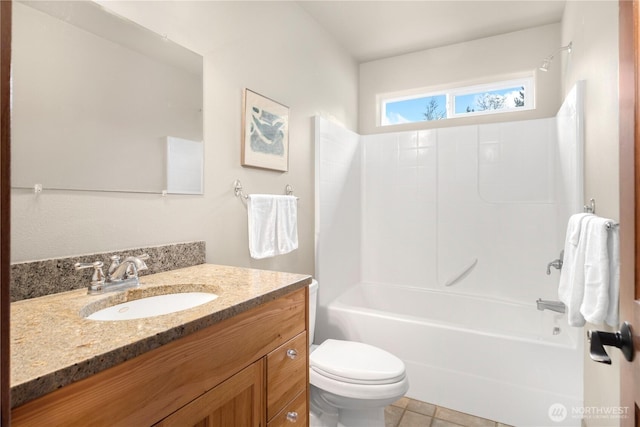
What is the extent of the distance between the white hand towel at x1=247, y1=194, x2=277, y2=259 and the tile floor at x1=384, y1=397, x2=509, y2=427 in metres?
1.24

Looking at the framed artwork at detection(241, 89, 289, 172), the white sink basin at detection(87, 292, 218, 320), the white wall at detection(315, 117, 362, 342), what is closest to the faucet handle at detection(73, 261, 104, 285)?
the white sink basin at detection(87, 292, 218, 320)

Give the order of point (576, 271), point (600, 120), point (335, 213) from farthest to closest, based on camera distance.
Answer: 1. point (335, 213)
2. point (600, 120)
3. point (576, 271)

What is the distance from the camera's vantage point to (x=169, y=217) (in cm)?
133

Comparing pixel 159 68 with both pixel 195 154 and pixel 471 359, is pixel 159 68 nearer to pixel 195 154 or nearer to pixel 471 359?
pixel 195 154

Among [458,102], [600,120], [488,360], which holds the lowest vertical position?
[488,360]

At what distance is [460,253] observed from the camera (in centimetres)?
282

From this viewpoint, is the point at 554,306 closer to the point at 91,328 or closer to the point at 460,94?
the point at 460,94

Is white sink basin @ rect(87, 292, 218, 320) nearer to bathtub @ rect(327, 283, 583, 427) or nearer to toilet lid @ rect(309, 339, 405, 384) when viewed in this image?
toilet lid @ rect(309, 339, 405, 384)

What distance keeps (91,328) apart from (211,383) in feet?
0.97

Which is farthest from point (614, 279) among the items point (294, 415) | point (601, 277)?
point (294, 415)

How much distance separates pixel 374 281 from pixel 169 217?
89.2 inches

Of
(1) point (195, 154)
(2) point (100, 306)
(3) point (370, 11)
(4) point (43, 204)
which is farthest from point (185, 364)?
(3) point (370, 11)

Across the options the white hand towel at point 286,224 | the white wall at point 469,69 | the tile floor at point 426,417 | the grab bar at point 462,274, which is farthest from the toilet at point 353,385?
the white wall at point 469,69

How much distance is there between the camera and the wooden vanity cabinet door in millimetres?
720
